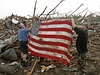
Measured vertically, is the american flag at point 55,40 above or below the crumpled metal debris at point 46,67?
above

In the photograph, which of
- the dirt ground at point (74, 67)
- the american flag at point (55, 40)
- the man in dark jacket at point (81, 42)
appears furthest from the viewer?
the dirt ground at point (74, 67)

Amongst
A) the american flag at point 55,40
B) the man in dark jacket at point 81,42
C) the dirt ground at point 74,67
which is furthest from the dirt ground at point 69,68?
the american flag at point 55,40

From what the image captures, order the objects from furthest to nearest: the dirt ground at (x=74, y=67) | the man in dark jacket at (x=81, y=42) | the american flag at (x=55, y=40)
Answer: the dirt ground at (x=74, y=67)
the man in dark jacket at (x=81, y=42)
the american flag at (x=55, y=40)

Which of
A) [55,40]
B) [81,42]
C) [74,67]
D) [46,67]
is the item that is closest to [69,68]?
[74,67]

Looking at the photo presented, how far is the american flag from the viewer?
6789mm

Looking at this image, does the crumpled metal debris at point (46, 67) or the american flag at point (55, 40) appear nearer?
the american flag at point (55, 40)

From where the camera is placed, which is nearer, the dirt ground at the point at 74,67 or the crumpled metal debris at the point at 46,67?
the dirt ground at the point at 74,67

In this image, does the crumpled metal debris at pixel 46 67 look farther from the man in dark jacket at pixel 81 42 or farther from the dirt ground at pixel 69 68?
the man in dark jacket at pixel 81 42

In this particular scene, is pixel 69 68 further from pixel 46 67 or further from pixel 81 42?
pixel 81 42

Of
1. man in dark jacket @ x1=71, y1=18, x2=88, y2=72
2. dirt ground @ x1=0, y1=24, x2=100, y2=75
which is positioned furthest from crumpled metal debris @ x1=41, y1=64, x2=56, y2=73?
man in dark jacket @ x1=71, y1=18, x2=88, y2=72

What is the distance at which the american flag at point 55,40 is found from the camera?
6.79m

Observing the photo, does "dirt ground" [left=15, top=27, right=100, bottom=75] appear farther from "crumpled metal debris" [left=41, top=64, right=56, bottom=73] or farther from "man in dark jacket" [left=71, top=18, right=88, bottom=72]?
"man in dark jacket" [left=71, top=18, right=88, bottom=72]

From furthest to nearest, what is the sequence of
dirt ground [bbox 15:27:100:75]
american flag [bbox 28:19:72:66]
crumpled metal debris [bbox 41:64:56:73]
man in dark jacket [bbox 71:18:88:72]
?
1. crumpled metal debris [bbox 41:64:56:73]
2. dirt ground [bbox 15:27:100:75]
3. man in dark jacket [bbox 71:18:88:72]
4. american flag [bbox 28:19:72:66]

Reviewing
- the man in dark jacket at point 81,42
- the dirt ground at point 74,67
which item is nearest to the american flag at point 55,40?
the man in dark jacket at point 81,42
